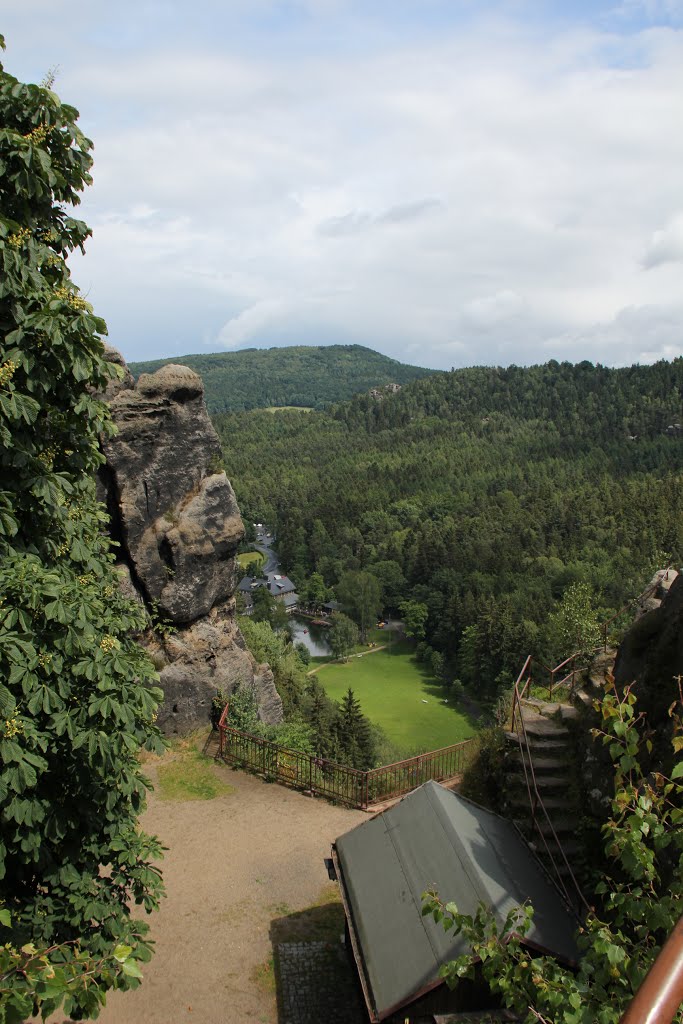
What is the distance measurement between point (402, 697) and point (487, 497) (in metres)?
52.5

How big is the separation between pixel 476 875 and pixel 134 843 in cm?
388

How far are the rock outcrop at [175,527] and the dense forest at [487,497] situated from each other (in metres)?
19.0

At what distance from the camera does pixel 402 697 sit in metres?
70.4

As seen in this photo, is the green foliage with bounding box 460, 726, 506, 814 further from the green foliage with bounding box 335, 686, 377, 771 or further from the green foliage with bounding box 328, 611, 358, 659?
the green foliage with bounding box 328, 611, 358, 659

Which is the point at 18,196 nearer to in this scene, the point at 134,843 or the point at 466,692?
the point at 134,843

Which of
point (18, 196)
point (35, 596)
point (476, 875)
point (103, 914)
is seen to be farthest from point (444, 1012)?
point (18, 196)

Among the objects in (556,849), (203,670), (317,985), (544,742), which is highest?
(544,742)

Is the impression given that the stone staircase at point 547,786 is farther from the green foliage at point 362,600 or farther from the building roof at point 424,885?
the green foliage at point 362,600

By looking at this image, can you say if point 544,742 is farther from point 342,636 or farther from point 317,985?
point 342,636

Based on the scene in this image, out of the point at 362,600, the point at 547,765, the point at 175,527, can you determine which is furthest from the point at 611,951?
the point at 362,600

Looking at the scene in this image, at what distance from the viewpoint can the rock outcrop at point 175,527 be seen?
1872cm

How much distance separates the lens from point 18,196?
6867mm

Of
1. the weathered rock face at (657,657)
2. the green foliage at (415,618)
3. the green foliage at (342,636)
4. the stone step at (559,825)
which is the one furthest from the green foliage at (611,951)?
the green foliage at (415,618)

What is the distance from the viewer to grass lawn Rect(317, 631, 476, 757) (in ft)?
197
